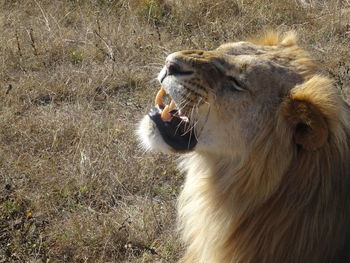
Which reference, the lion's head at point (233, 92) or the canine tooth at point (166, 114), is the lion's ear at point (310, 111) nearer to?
the lion's head at point (233, 92)

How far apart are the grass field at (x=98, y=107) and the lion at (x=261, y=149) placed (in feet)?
2.85

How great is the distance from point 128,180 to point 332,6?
3.34 m

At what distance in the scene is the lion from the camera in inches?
87.7

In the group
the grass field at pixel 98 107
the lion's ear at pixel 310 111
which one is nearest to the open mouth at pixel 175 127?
the lion's ear at pixel 310 111

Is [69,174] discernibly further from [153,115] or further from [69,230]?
[153,115]

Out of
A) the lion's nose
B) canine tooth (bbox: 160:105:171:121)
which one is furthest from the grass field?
the lion's nose

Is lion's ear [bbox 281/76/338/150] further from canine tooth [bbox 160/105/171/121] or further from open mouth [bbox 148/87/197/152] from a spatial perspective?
canine tooth [bbox 160/105/171/121]

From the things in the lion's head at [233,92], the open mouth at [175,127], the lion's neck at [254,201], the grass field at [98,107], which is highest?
the lion's head at [233,92]

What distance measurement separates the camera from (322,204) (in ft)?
7.38

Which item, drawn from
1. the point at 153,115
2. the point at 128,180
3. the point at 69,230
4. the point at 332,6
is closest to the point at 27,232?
the point at 69,230

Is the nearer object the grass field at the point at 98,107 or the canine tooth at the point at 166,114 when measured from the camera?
the canine tooth at the point at 166,114

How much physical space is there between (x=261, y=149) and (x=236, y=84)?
0.28 m

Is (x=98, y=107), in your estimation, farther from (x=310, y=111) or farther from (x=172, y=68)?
(x=310, y=111)

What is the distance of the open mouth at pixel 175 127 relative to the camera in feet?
8.20
